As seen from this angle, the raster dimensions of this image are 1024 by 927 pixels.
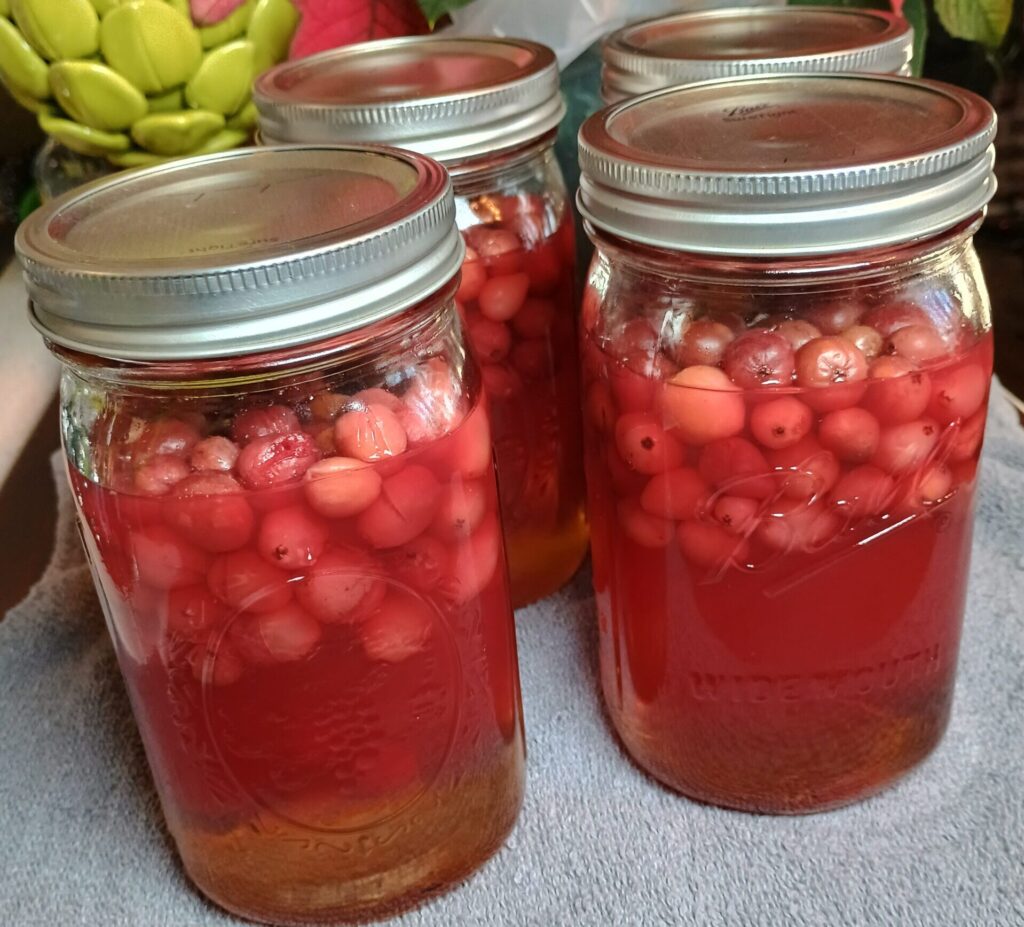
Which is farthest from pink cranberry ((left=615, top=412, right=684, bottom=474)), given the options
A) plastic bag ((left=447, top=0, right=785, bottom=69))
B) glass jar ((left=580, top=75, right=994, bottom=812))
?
plastic bag ((left=447, top=0, right=785, bottom=69))

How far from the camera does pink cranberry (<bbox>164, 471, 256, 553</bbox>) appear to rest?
363 mm

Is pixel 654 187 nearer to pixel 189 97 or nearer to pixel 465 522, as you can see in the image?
pixel 465 522

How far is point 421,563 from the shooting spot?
40 cm

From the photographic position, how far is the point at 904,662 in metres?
0.46

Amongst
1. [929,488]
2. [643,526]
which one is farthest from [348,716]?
[929,488]

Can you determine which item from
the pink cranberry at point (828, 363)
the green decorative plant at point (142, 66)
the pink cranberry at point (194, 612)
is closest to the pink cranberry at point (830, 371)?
the pink cranberry at point (828, 363)

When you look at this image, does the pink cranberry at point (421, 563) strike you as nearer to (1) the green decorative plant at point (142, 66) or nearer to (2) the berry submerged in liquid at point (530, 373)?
(2) the berry submerged in liquid at point (530, 373)

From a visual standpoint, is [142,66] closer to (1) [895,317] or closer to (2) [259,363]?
(2) [259,363]

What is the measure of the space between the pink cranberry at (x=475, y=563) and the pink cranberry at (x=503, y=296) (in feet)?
0.40

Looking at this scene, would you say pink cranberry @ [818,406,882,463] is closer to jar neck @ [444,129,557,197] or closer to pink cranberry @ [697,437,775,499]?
pink cranberry @ [697,437,775,499]

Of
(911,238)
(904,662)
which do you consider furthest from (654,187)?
(904,662)

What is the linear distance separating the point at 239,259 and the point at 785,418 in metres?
0.20

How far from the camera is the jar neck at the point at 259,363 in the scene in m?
0.34

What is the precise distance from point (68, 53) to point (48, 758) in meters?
0.35
